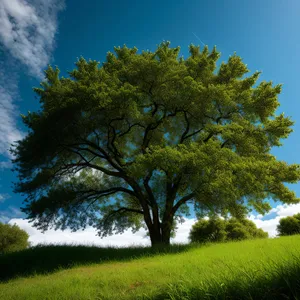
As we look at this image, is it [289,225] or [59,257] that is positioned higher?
[289,225]

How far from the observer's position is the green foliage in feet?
129

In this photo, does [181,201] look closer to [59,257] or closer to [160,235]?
[160,235]

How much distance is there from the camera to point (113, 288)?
325 inches

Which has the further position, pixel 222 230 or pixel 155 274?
pixel 222 230

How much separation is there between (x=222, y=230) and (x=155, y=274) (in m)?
32.7

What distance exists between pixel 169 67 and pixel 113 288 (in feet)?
47.9

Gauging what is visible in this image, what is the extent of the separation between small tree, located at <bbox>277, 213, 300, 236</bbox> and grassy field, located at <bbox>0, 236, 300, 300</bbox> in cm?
2166

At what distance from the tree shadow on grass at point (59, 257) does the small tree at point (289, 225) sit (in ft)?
69.5

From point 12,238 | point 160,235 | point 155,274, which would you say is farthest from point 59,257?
point 12,238

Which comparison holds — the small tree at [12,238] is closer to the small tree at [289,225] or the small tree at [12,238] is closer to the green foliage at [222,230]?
the green foliage at [222,230]

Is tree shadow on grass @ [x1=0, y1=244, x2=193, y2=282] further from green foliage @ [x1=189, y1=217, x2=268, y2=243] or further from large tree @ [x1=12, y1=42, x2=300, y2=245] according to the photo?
green foliage @ [x1=189, y1=217, x2=268, y2=243]

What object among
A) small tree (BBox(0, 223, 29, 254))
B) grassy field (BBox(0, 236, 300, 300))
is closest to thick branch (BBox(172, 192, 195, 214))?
grassy field (BBox(0, 236, 300, 300))

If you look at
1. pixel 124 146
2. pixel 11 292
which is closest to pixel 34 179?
pixel 124 146

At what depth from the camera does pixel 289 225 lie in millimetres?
32219
